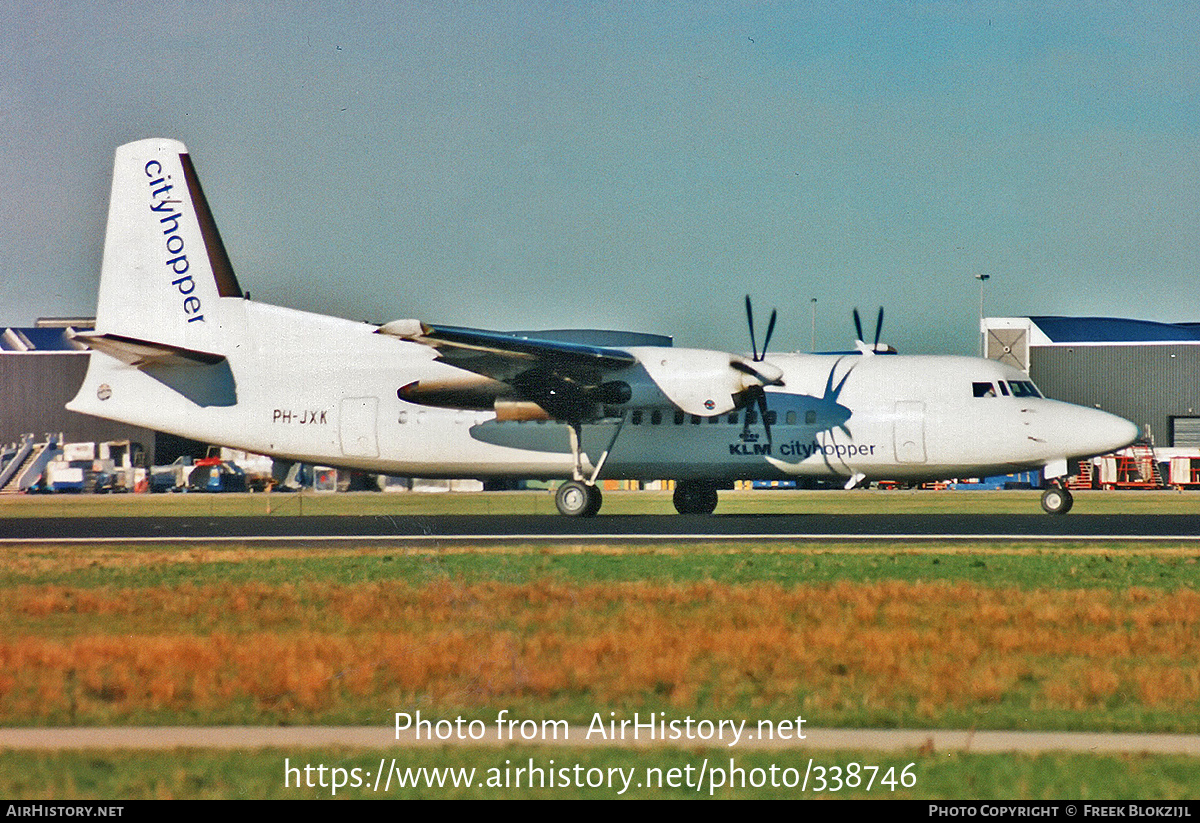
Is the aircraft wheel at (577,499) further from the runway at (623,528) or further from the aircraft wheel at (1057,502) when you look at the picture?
the aircraft wheel at (1057,502)

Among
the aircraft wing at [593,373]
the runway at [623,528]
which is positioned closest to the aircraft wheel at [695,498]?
the runway at [623,528]

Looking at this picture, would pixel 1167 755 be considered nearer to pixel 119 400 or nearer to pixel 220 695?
pixel 220 695

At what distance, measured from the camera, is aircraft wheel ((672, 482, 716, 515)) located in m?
32.2

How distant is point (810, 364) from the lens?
30.4 metres

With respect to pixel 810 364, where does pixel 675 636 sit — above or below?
below

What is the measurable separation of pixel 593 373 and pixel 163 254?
11493mm

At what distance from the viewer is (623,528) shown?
1032 inches

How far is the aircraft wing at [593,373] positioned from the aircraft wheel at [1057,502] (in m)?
7.91

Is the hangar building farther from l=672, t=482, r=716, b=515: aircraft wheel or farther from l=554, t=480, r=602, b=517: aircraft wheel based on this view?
l=554, t=480, r=602, b=517: aircraft wheel

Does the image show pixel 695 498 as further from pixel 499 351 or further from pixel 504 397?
pixel 499 351

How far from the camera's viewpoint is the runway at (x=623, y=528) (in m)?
23.8

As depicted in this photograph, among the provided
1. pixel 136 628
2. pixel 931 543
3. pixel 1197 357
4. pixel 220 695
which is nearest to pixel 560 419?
pixel 931 543

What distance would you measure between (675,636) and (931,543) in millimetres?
10941

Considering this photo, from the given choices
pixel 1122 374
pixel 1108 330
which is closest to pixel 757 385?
pixel 1122 374
